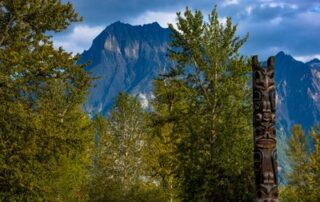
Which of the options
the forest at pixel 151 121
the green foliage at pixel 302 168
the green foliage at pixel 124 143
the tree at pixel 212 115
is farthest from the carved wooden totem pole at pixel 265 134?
the green foliage at pixel 124 143

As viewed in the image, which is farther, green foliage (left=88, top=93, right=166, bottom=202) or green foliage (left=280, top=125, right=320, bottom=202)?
green foliage (left=88, top=93, right=166, bottom=202)

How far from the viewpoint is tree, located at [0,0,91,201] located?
2348cm

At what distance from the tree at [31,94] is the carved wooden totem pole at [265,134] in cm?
1112

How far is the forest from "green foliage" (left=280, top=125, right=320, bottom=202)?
25cm

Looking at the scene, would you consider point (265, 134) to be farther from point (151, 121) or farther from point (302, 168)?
point (302, 168)

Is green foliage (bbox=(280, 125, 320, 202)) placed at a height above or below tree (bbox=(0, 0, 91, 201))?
above

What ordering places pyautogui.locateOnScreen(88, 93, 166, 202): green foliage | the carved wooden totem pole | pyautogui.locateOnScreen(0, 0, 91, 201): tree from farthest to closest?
pyautogui.locateOnScreen(88, 93, 166, 202): green foliage
pyautogui.locateOnScreen(0, 0, 91, 201): tree
the carved wooden totem pole

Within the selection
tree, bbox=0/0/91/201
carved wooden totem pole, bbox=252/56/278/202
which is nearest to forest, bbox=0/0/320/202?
tree, bbox=0/0/91/201

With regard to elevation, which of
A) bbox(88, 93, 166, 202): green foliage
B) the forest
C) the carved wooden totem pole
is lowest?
the carved wooden totem pole

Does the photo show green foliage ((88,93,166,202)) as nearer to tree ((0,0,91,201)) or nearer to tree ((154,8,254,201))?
tree ((154,8,254,201))

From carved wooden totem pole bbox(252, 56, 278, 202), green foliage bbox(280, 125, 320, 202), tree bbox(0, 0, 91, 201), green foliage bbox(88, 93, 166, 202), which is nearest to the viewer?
carved wooden totem pole bbox(252, 56, 278, 202)

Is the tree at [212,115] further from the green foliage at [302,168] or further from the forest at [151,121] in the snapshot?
the green foliage at [302,168]

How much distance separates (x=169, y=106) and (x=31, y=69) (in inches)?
932

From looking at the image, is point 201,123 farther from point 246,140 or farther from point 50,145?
point 50,145
